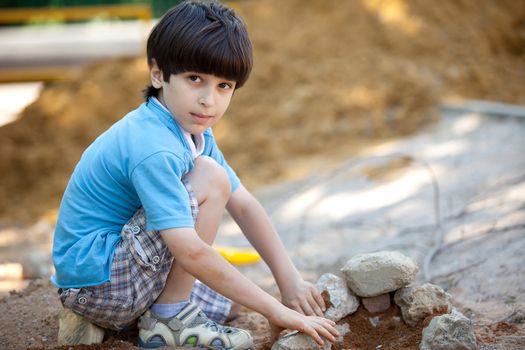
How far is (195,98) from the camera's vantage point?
212 centimetres

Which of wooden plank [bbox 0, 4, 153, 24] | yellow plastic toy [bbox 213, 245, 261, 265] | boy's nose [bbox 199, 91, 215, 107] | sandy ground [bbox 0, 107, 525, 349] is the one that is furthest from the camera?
wooden plank [bbox 0, 4, 153, 24]

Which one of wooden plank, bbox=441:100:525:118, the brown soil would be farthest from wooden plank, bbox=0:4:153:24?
the brown soil

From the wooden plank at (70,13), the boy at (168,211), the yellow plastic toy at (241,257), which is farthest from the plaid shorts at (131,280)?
the wooden plank at (70,13)

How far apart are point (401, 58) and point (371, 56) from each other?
306 mm

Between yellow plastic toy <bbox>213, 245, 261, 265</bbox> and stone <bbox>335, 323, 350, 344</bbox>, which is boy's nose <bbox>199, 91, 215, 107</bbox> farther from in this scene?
yellow plastic toy <bbox>213, 245, 261, 265</bbox>

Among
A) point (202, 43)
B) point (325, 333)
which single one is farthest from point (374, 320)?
point (202, 43)

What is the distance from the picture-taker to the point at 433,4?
6.87 metres

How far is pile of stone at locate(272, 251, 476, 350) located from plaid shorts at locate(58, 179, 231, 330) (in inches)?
18.6

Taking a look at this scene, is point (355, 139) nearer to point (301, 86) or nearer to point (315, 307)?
point (301, 86)

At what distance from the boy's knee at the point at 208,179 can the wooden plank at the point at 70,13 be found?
5835 millimetres

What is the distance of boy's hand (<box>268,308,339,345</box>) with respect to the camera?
81.4 inches

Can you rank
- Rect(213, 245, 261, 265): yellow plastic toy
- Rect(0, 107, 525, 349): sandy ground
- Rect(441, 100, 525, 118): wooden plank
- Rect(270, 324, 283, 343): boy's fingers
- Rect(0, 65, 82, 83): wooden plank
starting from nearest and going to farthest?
Rect(270, 324, 283, 343): boy's fingers < Rect(0, 107, 525, 349): sandy ground < Rect(213, 245, 261, 265): yellow plastic toy < Rect(441, 100, 525, 118): wooden plank < Rect(0, 65, 82, 83): wooden plank

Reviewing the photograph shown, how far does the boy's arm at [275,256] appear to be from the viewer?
7.57ft

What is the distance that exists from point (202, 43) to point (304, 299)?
96 centimetres
